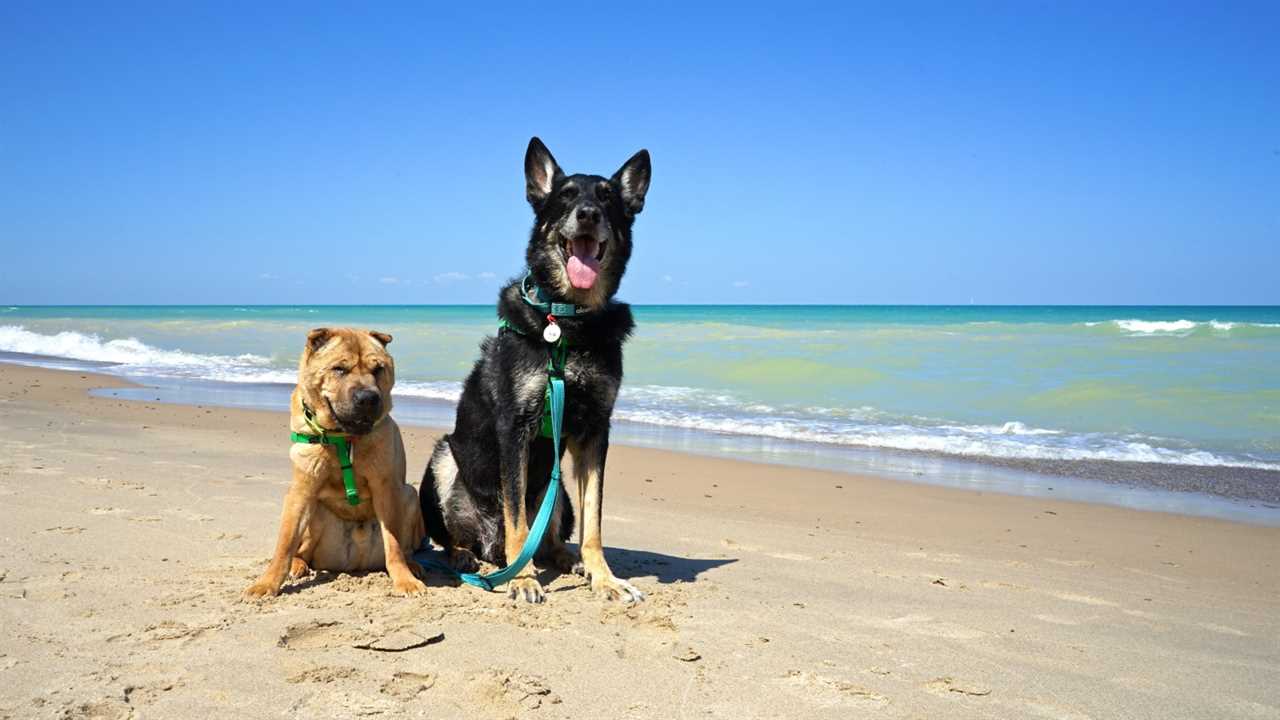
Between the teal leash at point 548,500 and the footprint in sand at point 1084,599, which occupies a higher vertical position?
the teal leash at point 548,500

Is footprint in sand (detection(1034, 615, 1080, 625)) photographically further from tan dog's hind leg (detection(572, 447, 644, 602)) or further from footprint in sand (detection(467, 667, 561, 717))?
→ footprint in sand (detection(467, 667, 561, 717))

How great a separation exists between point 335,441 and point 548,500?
117cm

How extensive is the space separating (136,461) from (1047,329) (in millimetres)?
39506

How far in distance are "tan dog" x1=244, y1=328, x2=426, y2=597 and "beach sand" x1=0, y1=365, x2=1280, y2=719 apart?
0.23 meters

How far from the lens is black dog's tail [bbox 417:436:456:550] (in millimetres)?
5102

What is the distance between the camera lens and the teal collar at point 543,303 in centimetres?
462

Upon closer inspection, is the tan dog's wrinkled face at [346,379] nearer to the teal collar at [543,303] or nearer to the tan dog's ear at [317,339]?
the tan dog's ear at [317,339]

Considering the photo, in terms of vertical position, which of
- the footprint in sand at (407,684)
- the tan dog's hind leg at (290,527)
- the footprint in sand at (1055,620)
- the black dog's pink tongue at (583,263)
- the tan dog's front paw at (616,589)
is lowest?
the footprint in sand at (1055,620)

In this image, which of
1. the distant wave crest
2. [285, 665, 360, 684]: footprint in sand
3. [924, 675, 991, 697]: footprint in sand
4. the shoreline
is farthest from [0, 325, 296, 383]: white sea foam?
the distant wave crest

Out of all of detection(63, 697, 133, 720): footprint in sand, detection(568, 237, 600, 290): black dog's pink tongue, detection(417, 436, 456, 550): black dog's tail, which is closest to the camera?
detection(63, 697, 133, 720): footprint in sand

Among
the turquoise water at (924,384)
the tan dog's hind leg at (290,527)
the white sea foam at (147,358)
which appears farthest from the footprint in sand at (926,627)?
the white sea foam at (147,358)

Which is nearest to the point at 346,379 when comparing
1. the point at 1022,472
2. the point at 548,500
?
the point at 548,500

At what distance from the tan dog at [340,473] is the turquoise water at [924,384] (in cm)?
778

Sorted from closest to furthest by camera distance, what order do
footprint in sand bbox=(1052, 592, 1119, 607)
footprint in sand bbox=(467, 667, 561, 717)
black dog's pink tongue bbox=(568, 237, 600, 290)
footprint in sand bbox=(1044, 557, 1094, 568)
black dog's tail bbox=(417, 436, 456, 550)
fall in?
footprint in sand bbox=(467, 667, 561, 717), black dog's pink tongue bbox=(568, 237, 600, 290), footprint in sand bbox=(1052, 592, 1119, 607), black dog's tail bbox=(417, 436, 456, 550), footprint in sand bbox=(1044, 557, 1094, 568)
